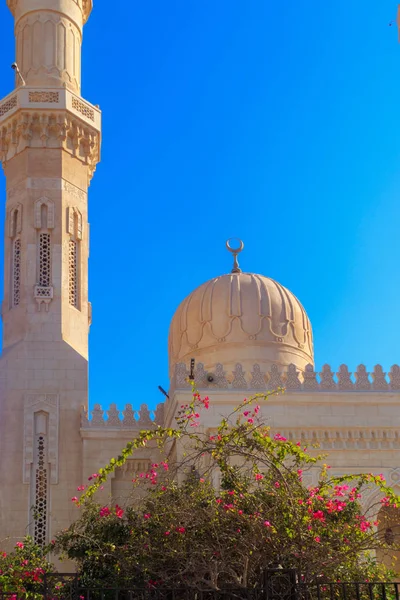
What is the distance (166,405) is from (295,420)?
3039 mm

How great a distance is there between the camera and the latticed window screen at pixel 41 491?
60.7 feet

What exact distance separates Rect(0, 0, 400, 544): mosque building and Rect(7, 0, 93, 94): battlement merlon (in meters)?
0.03

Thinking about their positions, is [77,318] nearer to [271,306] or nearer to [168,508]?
[271,306]

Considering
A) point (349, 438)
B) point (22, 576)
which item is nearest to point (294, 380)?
point (349, 438)

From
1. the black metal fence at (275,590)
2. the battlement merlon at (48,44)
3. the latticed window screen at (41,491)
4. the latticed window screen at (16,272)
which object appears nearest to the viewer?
the black metal fence at (275,590)

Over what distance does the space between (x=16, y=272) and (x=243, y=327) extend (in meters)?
5.25

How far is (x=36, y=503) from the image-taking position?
18766mm

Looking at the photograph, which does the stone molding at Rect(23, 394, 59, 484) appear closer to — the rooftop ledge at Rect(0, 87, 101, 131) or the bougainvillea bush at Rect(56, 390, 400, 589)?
the rooftop ledge at Rect(0, 87, 101, 131)

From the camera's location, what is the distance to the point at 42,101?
21.5 meters

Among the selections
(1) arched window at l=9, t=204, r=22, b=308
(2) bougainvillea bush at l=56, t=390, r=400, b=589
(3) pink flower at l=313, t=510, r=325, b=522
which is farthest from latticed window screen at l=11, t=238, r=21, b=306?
(3) pink flower at l=313, t=510, r=325, b=522

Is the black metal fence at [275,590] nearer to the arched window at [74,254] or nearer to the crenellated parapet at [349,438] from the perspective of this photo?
the crenellated parapet at [349,438]

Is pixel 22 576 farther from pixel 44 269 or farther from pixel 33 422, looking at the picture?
pixel 44 269

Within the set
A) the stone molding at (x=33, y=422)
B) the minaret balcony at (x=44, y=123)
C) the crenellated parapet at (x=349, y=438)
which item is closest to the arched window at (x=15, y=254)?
the minaret balcony at (x=44, y=123)

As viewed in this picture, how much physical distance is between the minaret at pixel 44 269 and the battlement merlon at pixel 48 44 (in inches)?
0.9
